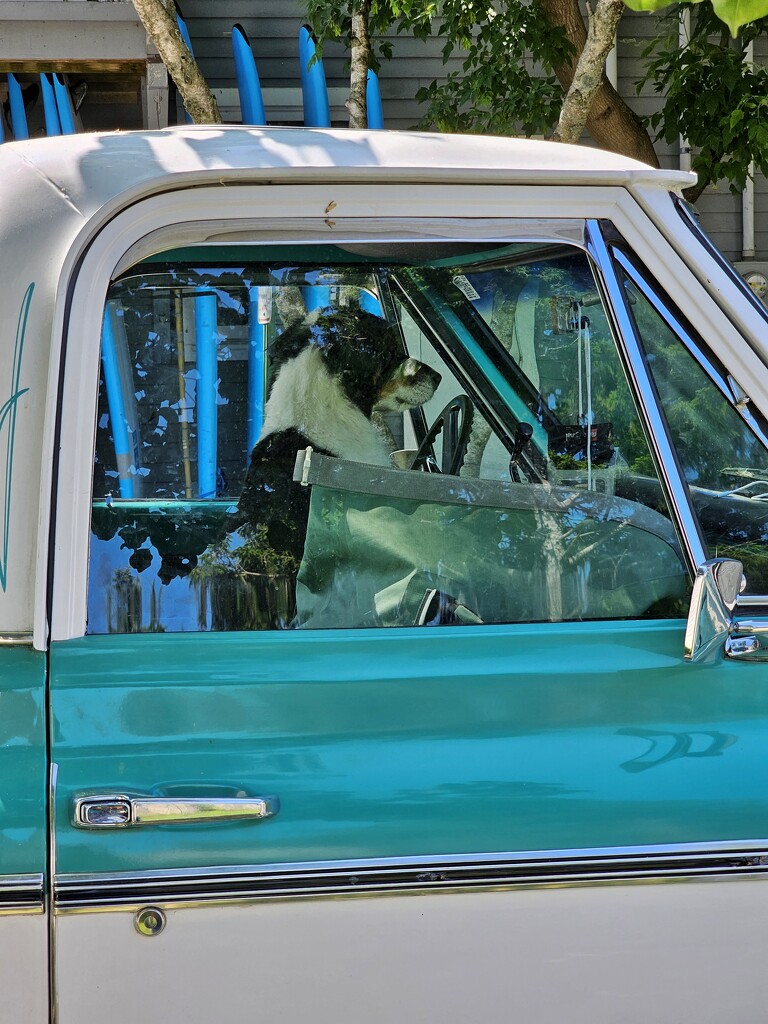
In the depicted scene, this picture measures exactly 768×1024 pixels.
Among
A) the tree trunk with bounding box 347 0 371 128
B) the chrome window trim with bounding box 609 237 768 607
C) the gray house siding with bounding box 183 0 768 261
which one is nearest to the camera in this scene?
the chrome window trim with bounding box 609 237 768 607

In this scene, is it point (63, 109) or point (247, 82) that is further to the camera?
point (247, 82)

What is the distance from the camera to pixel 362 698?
1368mm

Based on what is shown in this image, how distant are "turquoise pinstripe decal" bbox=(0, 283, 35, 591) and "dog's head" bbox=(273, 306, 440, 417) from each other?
432 millimetres

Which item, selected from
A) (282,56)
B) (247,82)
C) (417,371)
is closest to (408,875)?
(417,371)

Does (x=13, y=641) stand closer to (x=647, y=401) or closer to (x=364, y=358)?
(x=364, y=358)

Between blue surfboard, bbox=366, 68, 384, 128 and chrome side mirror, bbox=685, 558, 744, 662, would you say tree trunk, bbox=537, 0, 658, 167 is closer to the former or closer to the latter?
blue surfboard, bbox=366, 68, 384, 128

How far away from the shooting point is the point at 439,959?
1.33 meters

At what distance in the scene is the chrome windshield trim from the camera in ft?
4.88

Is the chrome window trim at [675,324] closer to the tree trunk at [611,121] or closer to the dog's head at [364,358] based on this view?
the dog's head at [364,358]

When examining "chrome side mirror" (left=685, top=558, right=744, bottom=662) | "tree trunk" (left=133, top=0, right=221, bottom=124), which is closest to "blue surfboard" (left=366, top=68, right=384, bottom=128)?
"tree trunk" (left=133, top=0, right=221, bottom=124)

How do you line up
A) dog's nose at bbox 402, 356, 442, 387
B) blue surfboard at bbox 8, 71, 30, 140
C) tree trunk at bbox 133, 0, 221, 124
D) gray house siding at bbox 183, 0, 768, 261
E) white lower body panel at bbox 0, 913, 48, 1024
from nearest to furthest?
white lower body panel at bbox 0, 913, 48, 1024
dog's nose at bbox 402, 356, 442, 387
tree trunk at bbox 133, 0, 221, 124
blue surfboard at bbox 8, 71, 30, 140
gray house siding at bbox 183, 0, 768, 261

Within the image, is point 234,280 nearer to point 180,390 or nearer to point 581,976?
point 180,390

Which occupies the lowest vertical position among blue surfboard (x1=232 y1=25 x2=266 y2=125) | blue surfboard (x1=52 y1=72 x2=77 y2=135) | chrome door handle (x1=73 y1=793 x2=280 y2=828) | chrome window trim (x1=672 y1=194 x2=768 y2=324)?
chrome door handle (x1=73 y1=793 x2=280 y2=828)

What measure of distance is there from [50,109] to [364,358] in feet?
19.8
